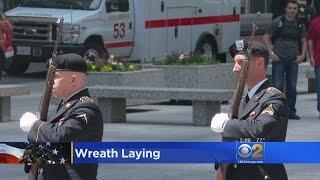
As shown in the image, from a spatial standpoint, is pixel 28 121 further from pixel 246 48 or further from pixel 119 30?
pixel 119 30

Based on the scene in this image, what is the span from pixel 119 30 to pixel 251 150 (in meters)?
17.8

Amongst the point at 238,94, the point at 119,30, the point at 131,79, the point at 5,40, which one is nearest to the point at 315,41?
the point at 131,79

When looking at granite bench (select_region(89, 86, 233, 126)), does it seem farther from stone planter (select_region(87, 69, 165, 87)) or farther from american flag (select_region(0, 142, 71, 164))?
american flag (select_region(0, 142, 71, 164))

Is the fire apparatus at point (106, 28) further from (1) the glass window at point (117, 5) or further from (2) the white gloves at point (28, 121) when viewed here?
(2) the white gloves at point (28, 121)

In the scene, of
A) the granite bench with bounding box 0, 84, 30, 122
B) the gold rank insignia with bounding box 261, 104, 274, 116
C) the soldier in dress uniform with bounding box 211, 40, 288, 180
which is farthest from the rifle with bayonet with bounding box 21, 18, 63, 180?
the granite bench with bounding box 0, 84, 30, 122

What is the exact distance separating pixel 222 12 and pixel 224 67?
26.6 ft

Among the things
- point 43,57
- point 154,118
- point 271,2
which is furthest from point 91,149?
point 271,2

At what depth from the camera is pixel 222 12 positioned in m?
26.7

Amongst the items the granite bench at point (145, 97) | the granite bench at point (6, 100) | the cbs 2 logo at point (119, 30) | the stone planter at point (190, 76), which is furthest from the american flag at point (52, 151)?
the cbs 2 logo at point (119, 30)

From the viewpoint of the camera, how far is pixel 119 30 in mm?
23500

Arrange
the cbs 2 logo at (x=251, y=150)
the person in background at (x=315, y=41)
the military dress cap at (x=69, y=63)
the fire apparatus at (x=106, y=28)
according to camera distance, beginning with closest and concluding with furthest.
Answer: the cbs 2 logo at (x=251, y=150), the military dress cap at (x=69, y=63), the person in background at (x=315, y=41), the fire apparatus at (x=106, y=28)

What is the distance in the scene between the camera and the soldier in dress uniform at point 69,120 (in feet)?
19.4

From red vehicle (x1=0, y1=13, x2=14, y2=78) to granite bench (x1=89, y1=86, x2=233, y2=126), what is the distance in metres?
5.09

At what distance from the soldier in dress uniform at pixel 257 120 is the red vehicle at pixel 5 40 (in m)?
15.0
